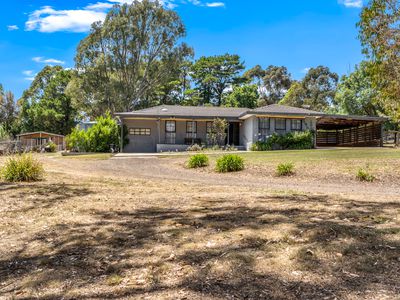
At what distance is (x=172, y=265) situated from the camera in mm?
3445

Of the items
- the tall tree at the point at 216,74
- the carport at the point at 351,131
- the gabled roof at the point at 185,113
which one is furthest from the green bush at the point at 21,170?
the tall tree at the point at 216,74

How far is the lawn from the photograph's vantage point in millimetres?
2982

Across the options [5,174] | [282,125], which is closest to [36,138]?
[282,125]

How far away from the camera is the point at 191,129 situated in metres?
30.9

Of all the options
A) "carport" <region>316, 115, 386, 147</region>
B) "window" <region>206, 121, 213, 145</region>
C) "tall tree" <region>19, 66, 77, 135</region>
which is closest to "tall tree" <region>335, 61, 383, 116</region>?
"carport" <region>316, 115, 386, 147</region>

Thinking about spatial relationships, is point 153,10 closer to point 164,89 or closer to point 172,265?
point 164,89

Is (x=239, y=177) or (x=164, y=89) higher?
(x=164, y=89)

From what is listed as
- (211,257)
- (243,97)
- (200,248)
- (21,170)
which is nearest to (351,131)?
(243,97)

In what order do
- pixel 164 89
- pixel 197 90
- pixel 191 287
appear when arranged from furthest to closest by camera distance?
1. pixel 197 90
2. pixel 164 89
3. pixel 191 287

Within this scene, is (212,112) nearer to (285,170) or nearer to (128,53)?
(128,53)

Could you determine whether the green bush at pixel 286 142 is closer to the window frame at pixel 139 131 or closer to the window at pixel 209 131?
the window at pixel 209 131

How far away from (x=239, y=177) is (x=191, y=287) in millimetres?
9808

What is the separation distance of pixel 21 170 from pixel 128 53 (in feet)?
112

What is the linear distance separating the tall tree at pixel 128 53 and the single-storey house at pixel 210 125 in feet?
39.0
